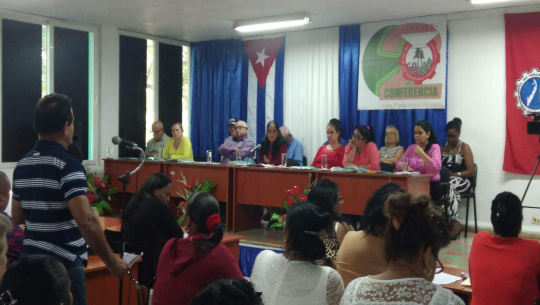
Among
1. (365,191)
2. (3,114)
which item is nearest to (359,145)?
(365,191)

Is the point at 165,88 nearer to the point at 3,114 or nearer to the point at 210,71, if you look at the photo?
the point at 210,71

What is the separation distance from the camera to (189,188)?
7254 millimetres

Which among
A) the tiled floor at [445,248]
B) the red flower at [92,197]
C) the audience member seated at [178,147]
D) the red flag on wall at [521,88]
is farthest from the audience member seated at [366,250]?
the audience member seated at [178,147]

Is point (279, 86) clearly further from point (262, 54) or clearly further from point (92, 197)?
point (92, 197)

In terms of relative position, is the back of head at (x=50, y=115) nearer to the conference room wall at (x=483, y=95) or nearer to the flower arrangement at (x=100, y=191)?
the flower arrangement at (x=100, y=191)

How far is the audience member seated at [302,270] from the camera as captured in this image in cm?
216

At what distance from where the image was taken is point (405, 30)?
7703 mm

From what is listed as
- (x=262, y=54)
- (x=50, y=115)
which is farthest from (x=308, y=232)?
(x=262, y=54)

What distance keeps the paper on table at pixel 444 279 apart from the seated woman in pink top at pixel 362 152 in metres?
3.63

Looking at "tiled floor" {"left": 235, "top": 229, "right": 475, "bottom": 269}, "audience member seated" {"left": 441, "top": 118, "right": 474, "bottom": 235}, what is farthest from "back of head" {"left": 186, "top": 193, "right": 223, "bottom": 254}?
"audience member seated" {"left": 441, "top": 118, "right": 474, "bottom": 235}

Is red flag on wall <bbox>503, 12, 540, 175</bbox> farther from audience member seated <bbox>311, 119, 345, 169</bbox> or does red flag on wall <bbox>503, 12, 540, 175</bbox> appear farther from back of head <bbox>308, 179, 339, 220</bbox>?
back of head <bbox>308, 179, 339, 220</bbox>

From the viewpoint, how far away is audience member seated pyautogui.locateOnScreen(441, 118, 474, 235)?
6.97 metres

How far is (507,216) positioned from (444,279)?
23.3 inches

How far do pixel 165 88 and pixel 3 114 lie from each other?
111 inches
